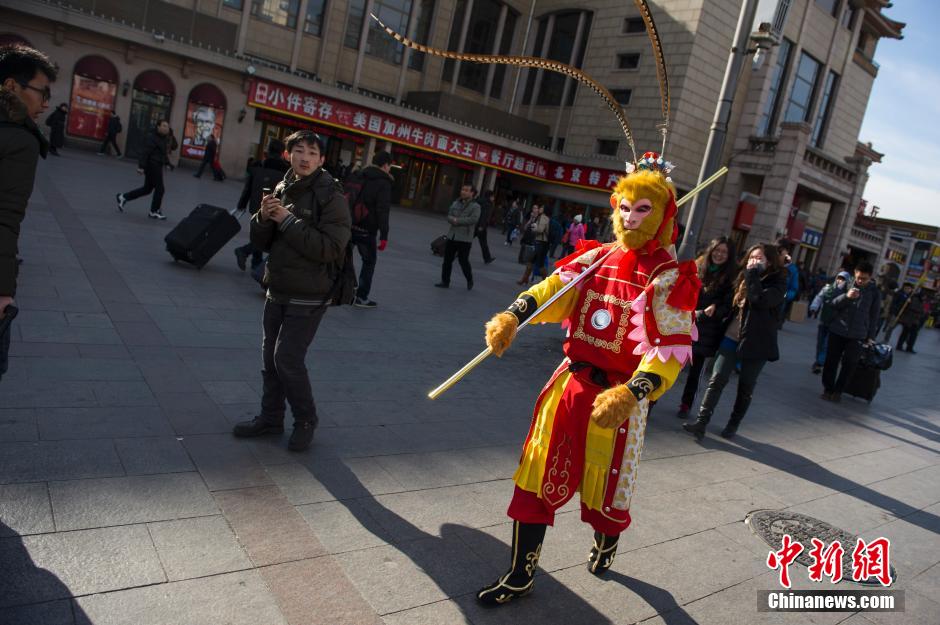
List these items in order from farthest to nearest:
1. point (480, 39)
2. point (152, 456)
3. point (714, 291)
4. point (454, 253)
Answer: point (480, 39), point (454, 253), point (714, 291), point (152, 456)

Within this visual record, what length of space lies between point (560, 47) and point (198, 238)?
31.5 metres

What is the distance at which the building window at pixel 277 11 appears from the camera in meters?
27.7

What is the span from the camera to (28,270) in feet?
22.8

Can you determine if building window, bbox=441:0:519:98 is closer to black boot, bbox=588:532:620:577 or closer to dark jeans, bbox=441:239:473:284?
dark jeans, bbox=441:239:473:284

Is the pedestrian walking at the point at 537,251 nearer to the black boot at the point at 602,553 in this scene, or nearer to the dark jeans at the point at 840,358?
the dark jeans at the point at 840,358

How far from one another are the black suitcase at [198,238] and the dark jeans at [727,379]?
6.18m

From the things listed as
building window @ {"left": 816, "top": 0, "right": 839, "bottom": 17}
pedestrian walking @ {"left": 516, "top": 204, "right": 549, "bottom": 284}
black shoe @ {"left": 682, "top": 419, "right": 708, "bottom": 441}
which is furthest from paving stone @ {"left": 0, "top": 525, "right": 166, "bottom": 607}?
building window @ {"left": 816, "top": 0, "right": 839, "bottom": 17}

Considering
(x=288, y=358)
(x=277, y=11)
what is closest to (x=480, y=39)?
(x=277, y=11)

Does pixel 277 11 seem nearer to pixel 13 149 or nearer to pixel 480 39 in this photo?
pixel 480 39

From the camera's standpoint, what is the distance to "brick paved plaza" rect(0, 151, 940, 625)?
2.88 metres

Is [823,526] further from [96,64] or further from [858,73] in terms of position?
[858,73]

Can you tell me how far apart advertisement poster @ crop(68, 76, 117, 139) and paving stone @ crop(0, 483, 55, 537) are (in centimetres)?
2431

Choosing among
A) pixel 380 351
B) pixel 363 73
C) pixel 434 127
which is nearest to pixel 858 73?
pixel 434 127

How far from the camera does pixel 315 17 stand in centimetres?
2923
